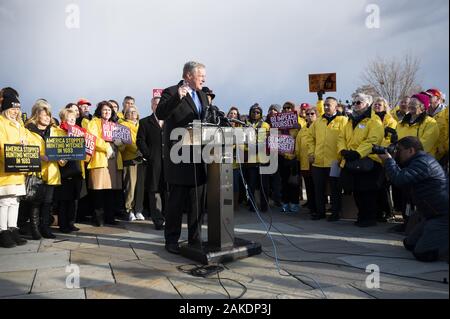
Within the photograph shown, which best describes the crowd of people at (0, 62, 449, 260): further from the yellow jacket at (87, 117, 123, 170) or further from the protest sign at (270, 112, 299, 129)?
the protest sign at (270, 112, 299, 129)

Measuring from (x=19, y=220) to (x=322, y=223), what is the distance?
16.5ft

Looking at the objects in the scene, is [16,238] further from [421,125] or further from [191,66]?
[421,125]

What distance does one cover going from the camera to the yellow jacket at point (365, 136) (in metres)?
5.99

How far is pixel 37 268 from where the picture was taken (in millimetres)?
4105

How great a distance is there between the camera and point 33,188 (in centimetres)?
548

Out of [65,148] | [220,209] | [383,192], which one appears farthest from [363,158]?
[65,148]

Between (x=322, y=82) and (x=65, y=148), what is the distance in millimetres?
5127

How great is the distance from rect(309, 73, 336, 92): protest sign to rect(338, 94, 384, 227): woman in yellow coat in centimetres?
143

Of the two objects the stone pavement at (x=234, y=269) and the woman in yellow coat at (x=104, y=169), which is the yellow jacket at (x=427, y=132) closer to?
the stone pavement at (x=234, y=269)

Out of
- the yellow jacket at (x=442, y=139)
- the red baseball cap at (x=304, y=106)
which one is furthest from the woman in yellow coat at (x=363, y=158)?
the red baseball cap at (x=304, y=106)

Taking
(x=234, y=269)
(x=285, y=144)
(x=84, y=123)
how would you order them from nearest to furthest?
(x=234, y=269) < (x=84, y=123) < (x=285, y=144)

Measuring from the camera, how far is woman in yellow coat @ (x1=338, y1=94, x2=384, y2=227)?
600 centimetres
